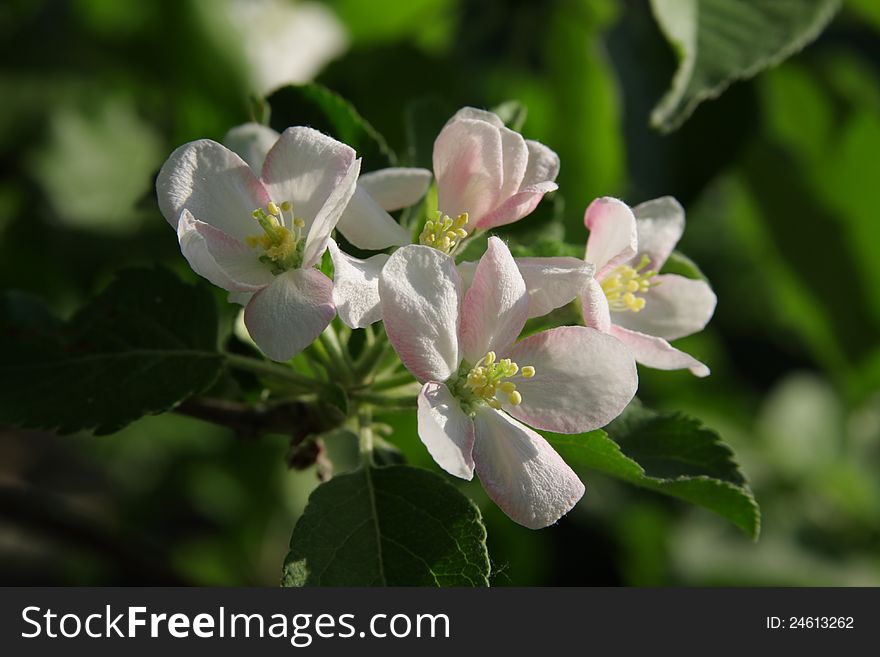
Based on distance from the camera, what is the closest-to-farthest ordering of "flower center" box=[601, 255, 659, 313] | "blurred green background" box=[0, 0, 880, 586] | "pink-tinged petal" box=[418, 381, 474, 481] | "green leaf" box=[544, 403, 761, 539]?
"pink-tinged petal" box=[418, 381, 474, 481] < "green leaf" box=[544, 403, 761, 539] < "flower center" box=[601, 255, 659, 313] < "blurred green background" box=[0, 0, 880, 586]

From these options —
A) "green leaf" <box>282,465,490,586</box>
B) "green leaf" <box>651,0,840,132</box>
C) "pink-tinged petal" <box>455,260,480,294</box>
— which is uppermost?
"green leaf" <box>651,0,840,132</box>

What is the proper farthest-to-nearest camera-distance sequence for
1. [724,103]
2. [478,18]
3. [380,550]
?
[478,18]
[724,103]
[380,550]

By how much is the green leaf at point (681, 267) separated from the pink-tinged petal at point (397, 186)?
0.30m

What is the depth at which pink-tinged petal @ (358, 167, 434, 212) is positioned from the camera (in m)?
1.03

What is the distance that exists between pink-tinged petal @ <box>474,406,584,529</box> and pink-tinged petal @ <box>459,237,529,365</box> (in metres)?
0.08

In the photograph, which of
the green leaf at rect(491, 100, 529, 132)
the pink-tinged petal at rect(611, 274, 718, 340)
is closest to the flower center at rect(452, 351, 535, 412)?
the pink-tinged petal at rect(611, 274, 718, 340)

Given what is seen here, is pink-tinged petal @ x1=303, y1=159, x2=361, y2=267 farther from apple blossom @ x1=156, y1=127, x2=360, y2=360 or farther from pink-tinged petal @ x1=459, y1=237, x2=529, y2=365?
pink-tinged petal @ x1=459, y1=237, x2=529, y2=365

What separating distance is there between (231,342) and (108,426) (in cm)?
19

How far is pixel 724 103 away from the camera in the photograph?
1.71 m

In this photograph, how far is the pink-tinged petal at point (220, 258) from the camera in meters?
0.88

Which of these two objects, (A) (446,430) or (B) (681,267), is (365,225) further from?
(B) (681,267)

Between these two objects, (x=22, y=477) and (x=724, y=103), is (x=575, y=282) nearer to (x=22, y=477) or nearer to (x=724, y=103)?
(x=724, y=103)


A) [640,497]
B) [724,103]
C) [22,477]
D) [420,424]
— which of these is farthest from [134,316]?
[22,477]

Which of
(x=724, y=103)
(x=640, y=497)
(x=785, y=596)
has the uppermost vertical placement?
(x=724, y=103)
